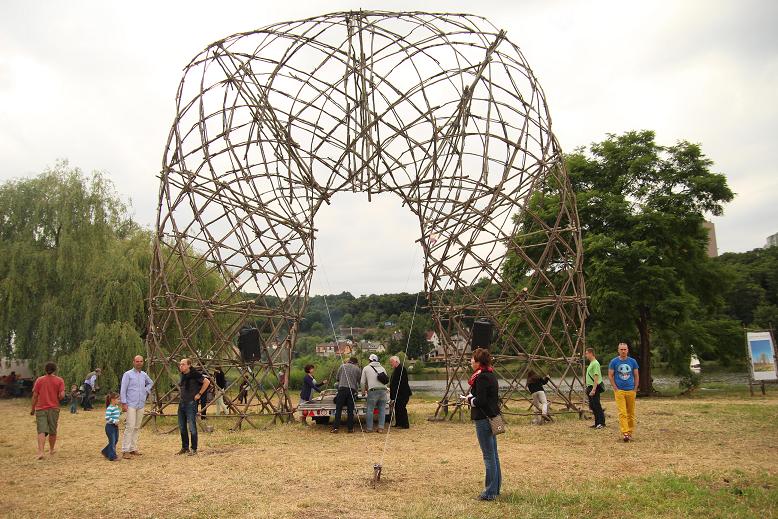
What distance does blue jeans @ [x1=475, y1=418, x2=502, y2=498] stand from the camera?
22.3ft

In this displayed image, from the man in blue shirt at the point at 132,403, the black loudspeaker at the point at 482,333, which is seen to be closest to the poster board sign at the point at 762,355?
the black loudspeaker at the point at 482,333

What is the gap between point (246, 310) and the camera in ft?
44.2

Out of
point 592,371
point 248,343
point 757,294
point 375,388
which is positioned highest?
point 757,294

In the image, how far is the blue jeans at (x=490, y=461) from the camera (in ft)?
22.3

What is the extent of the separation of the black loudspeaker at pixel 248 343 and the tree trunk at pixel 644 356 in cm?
1532

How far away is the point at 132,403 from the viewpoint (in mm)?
10273

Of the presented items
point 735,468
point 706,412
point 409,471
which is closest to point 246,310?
point 409,471

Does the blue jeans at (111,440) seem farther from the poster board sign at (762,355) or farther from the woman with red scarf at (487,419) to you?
the poster board sign at (762,355)

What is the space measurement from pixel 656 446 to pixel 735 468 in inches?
77.4

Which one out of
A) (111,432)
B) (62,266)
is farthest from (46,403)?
(62,266)

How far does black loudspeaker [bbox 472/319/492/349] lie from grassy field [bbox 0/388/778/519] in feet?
5.74

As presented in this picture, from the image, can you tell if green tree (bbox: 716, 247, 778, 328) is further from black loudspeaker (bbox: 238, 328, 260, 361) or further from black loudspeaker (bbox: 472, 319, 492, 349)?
black loudspeaker (bbox: 238, 328, 260, 361)

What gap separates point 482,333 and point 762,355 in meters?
11.9

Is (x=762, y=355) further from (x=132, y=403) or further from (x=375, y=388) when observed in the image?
(x=132, y=403)
